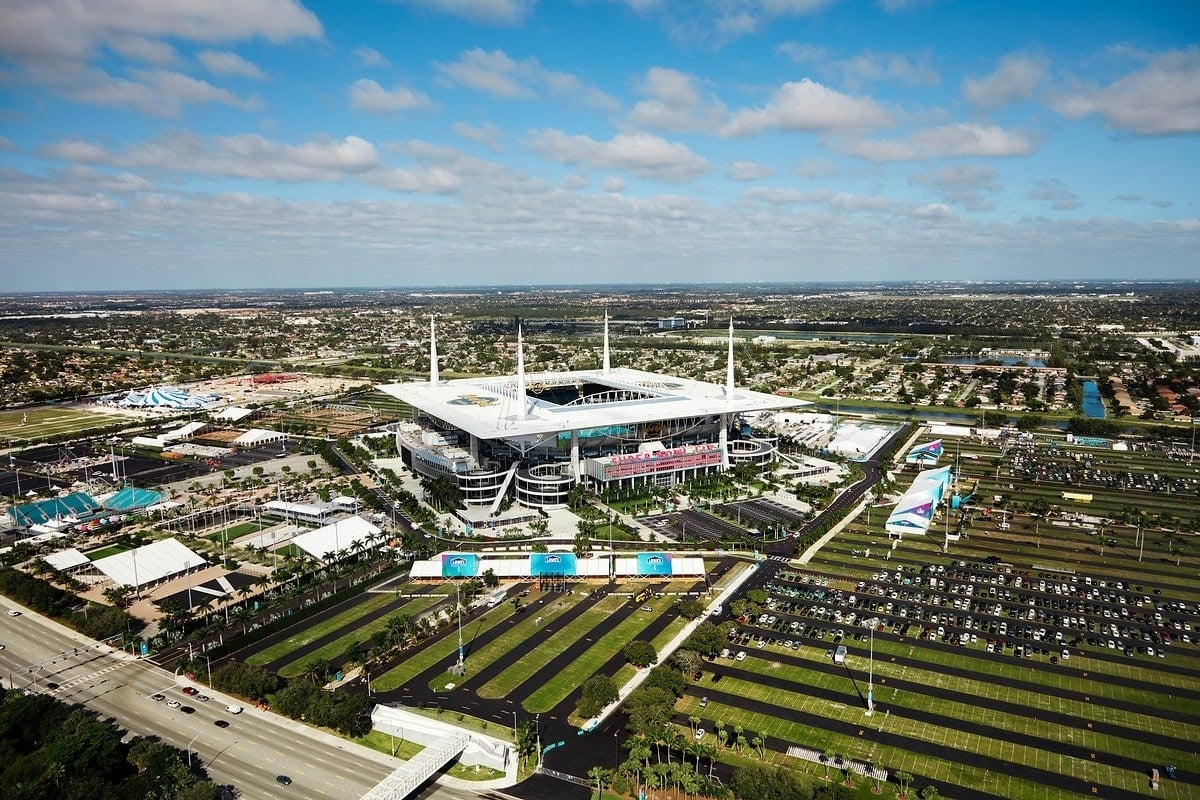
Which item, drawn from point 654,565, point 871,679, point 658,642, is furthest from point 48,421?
point 871,679

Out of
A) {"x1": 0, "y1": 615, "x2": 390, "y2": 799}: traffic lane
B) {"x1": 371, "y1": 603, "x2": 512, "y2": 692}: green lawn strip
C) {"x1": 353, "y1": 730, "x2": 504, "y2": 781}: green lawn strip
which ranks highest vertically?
{"x1": 371, "y1": 603, "x2": 512, "y2": 692}: green lawn strip

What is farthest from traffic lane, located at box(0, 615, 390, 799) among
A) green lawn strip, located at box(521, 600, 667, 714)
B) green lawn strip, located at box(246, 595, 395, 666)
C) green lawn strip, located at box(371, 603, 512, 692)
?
green lawn strip, located at box(521, 600, 667, 714)

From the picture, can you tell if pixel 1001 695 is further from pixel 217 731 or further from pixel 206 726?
pixel 206 726

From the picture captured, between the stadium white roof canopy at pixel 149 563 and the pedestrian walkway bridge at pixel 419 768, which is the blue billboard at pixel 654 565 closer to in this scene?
the pedestrian walkway bridge at pixel 419 768

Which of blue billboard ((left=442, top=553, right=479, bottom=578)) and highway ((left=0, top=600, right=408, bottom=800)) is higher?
blue billboard ((left=442, top=553, right=479, bottom=578))

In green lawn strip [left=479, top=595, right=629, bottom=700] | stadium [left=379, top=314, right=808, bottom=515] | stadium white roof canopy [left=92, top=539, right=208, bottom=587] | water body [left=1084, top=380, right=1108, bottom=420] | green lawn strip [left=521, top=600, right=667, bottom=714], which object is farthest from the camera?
water body [left=1084, top=380, right=1108, bottom=420]

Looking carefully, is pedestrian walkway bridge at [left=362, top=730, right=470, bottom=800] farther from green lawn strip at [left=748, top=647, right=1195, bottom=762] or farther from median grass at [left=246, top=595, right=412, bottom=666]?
green lawn strip at [left=748, top=647, right=1195, bottom=762]
